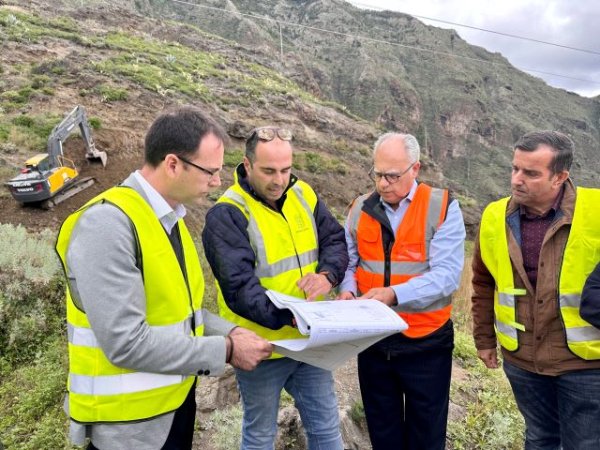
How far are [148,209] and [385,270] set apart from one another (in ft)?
4.64

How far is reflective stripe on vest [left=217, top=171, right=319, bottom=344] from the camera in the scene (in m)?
2.23

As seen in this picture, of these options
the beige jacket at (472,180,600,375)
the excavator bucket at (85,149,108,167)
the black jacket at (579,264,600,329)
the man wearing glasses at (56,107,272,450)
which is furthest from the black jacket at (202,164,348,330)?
the excavator bucket at (85,149,108,167)

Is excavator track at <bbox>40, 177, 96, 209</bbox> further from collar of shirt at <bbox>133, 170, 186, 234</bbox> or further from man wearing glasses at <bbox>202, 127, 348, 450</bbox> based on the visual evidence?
collar of shirt at <bbox>133, 170, 186, 234</bbox>

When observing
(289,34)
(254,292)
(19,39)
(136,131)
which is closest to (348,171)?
(136,131)

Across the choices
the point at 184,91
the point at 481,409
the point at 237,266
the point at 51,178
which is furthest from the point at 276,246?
the point at 184,91

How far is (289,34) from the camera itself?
270ft

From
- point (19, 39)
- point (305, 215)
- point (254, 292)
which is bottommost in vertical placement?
point (254, 292)

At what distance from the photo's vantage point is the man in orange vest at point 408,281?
7.85 feet

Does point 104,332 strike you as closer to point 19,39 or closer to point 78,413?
point 78,413

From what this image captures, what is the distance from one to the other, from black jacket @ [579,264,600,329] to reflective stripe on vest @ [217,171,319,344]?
1.35 meters

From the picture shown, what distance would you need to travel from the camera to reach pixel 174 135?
5.52ft

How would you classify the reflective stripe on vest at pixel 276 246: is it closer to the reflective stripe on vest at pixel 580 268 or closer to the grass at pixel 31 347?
the reflective stripe on vest at pixel 580 268

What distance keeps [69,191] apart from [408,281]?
11.6 meters

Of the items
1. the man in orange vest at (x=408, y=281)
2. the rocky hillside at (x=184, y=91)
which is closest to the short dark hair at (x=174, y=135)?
the man in orange vest at (x=408, y=281)
